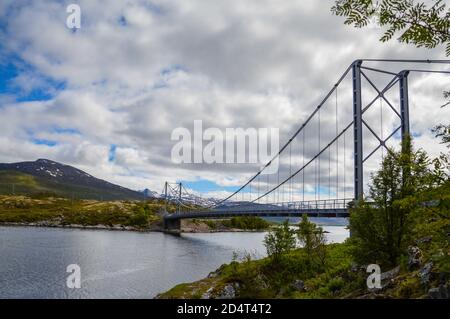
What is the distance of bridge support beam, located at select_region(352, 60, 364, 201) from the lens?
132 ft

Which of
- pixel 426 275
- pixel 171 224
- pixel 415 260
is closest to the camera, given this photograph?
pixel 426 275

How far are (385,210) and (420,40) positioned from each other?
21.1 m

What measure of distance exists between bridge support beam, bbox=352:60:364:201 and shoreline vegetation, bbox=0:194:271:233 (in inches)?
4782

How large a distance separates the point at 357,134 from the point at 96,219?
14333 centimetres

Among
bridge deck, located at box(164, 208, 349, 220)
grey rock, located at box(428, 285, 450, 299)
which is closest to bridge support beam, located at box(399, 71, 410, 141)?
bridge deck, located at box(164, 208, 349, 220)

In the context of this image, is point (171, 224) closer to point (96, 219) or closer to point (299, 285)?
point (96, 219)

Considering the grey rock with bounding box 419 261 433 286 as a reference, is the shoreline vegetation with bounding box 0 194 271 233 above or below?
below

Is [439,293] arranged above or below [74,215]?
above

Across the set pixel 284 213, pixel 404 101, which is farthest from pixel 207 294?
pixel 284 213

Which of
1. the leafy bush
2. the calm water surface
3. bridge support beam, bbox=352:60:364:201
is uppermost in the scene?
bridge support beam, bbox=352:60:364:201

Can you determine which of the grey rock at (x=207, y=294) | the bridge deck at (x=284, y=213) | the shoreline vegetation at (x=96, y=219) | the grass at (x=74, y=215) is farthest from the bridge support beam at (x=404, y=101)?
the grass at (x=74, y=215)

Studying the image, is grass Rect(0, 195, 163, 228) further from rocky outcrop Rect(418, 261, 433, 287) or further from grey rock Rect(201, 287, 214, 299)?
rocky outcrop Rect(418, 261, 433, 287)

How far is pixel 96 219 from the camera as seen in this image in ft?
535
